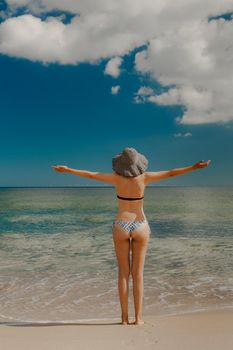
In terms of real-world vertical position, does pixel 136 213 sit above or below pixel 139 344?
above

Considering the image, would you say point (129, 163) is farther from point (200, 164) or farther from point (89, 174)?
point (200, 164)

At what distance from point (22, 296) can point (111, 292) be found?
1985 mm

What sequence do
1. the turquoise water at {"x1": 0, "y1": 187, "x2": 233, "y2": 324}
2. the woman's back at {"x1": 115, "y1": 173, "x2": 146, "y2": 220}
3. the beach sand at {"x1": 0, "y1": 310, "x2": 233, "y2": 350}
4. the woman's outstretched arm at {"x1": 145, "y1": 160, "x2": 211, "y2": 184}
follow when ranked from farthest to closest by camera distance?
1. the turquoise water at {"x1": 0, "y1": 187, "x2": 233, "y2": 324}
2. the woman's back at {"x1": 115, "y1": 173, "x2": 146, "y2": 220}
3. the woman's outstretched arm at {"x1": 145, "y1": 160, "x2": 211, "y2": 184}
4. the beach sand at {"x1": 0, "y1": 310, "x2": 233, "y2": 350}

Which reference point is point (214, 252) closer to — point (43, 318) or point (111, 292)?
point (111, 292)

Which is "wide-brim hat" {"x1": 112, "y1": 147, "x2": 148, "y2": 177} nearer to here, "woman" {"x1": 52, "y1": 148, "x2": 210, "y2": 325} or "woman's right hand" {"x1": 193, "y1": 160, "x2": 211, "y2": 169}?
"woman" {"x1": 52, "y1": 148, "x2": 210, "y2": 325}

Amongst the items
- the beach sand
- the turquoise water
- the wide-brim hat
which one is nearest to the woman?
the wide-brim hat

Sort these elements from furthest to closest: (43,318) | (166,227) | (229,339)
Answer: (166,227)
(43,318)
(229,339)

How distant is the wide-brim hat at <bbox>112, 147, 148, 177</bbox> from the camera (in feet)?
20.0

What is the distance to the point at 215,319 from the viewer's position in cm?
638

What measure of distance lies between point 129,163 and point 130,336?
2.44 m

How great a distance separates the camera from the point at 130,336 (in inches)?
206

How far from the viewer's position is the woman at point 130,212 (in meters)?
6.08

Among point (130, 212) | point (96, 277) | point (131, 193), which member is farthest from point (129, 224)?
point (96, 277)

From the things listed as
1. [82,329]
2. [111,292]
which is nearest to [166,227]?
[111,292]
